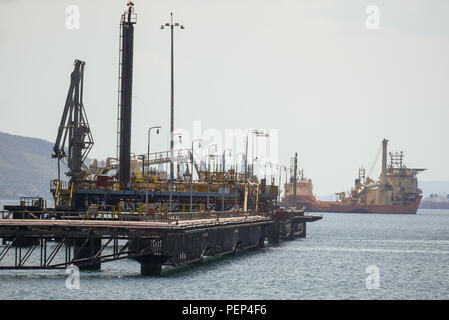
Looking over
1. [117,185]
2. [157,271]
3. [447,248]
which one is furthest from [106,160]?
[157,271]

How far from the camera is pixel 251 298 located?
165ft

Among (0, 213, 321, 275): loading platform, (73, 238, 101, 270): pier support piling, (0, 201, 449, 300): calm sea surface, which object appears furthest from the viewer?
(73, 238, 101, 270): pier support piling

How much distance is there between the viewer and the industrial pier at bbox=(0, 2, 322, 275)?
55.7 m

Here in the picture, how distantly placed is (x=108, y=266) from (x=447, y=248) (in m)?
57.6

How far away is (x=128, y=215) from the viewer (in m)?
65.8

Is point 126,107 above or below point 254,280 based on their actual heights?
above

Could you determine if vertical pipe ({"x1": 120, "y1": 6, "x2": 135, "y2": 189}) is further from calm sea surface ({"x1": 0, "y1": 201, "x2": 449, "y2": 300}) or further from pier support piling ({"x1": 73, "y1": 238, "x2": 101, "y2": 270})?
pier support piling ({"x1": 73, "y1": 238, "x2": 101, "y2": 270})

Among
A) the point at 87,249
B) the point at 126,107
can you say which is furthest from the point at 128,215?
the point at 126,107

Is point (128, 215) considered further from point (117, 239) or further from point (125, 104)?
point (125, 104)

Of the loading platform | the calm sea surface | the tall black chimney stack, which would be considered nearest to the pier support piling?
the loading platform

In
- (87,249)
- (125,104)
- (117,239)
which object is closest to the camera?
(117,239)
